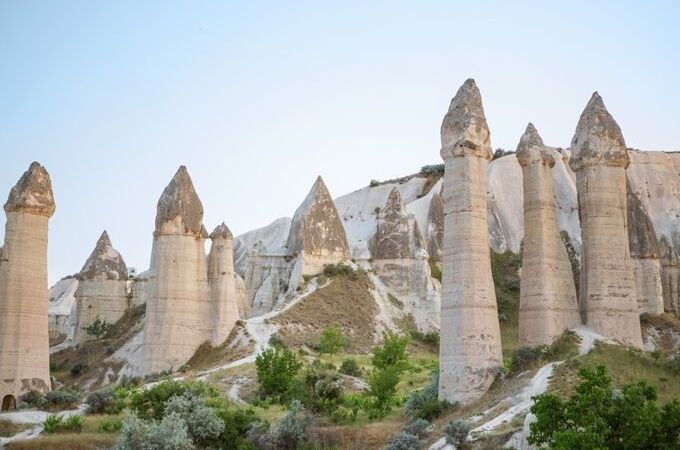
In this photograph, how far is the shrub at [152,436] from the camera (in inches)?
854

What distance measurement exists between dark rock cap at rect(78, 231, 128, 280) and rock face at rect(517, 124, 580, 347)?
107 ft

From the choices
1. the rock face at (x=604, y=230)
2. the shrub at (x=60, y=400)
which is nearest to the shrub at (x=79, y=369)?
the shrub at (x=60, y=400)

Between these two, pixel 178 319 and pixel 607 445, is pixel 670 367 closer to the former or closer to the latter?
pixel 607 445

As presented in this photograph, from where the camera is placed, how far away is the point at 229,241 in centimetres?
4050

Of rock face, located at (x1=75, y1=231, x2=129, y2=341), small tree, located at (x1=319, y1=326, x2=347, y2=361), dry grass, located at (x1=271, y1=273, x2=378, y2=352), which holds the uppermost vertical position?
rock face, located at (x1=75, y1=231, x2=129, y2=341)

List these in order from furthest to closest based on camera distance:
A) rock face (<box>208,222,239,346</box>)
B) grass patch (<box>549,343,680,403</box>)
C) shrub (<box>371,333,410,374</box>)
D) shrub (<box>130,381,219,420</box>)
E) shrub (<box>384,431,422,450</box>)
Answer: rock face (<box>208,222,239,346</box>), shrub (<box>371,333,410,374</box>), shrub (<box>130,381,219,420</box>), grass patch (<box>549,343,680,403</box>), shrub (<box>384,431,422,450</box>)

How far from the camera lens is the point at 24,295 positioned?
103ft

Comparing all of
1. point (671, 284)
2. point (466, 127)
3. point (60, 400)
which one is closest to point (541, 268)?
point (466, 127)

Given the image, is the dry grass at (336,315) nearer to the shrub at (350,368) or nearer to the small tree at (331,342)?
the small tree at (331,342)

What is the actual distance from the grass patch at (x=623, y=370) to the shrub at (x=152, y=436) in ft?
31.2

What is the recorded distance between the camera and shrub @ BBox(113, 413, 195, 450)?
71.2 ft

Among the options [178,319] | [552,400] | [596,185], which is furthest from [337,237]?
[552,400]

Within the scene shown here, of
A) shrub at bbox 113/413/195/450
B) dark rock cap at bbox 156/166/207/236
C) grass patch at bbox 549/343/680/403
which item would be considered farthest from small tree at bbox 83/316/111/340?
grass patch at bbox 549/343/680/403

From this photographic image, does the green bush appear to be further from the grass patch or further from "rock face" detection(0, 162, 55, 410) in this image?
the grass patch
